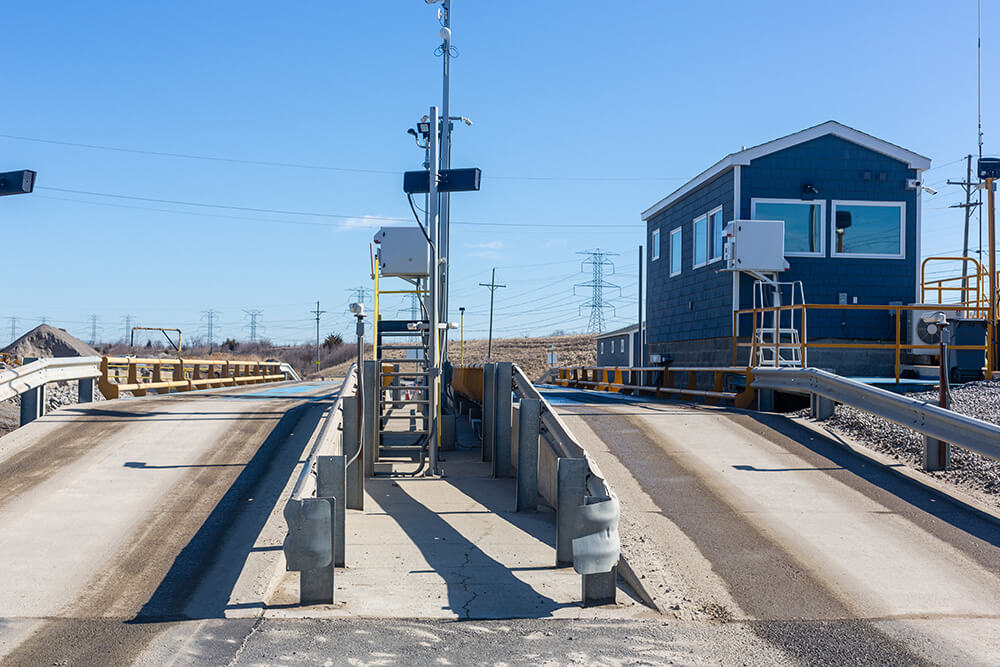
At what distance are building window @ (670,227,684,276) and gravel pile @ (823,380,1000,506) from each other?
9.88 m

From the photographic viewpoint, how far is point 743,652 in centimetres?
487

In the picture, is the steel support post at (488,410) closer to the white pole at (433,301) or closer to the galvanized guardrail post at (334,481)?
the white pole at (433,301)

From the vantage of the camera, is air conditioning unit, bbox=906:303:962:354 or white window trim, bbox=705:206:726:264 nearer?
air conditioning unit, bbox=906:303:962:354

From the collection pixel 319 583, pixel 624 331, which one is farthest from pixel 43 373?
pixel 624 331

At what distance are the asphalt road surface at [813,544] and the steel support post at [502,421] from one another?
3.27ft

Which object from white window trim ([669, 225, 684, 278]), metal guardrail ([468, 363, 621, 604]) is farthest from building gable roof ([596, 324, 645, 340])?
metal guardrail ([468, 363, 621, 604])

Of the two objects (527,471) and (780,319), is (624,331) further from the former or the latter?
(527,471)

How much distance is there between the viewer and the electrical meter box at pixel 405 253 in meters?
13.1

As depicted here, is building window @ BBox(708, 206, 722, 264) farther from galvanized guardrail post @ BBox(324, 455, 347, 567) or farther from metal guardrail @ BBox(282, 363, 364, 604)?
galvanized guardrail post @ BBox(324, 455, 347, 567)

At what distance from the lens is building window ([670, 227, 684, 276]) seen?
2269 centimetres

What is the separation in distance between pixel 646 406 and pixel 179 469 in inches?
297

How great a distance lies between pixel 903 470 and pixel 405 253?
24.4 ft

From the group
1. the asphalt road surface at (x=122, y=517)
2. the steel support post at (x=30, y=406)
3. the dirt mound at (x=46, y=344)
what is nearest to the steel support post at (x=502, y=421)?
the asphalt road surface at (x=122, y=517)

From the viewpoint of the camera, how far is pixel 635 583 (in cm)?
602
